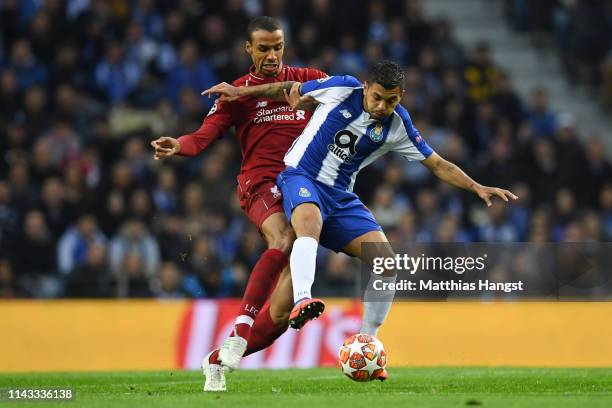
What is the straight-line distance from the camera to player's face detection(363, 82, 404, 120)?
29.0 feet

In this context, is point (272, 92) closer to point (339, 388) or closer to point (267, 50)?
point (267, 50)

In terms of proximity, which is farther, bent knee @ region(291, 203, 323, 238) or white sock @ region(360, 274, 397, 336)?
white sock @ region(360, 274, 397, 336)

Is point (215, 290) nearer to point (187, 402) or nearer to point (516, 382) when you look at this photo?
point (516, 382)

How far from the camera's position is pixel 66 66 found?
55.3 ft

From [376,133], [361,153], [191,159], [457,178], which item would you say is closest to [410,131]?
[376,133]

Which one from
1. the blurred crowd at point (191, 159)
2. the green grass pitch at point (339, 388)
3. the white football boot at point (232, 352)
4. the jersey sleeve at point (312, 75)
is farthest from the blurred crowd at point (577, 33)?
the white football boot at point (232, 352)

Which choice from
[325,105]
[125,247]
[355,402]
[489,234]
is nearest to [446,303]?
[489,234]

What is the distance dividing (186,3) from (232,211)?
3863 mm

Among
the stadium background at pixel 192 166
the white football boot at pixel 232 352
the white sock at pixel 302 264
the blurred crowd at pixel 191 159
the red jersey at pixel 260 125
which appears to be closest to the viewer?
the white sock at pixel 302 264

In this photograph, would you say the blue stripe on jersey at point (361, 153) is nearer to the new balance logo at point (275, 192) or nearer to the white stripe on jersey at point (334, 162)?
the white stripe on jersey at point (334, 162)

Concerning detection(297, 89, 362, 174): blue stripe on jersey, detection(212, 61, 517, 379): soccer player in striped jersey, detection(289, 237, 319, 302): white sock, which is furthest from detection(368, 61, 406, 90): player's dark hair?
detection(289, 237, 319, 302): white sock

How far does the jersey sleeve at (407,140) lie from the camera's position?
916 cm

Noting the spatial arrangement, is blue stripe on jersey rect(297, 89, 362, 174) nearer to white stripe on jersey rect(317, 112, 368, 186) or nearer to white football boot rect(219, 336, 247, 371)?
white stripe on jersey rect(317, 112, 368, 186)

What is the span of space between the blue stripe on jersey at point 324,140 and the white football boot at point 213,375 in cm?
151
